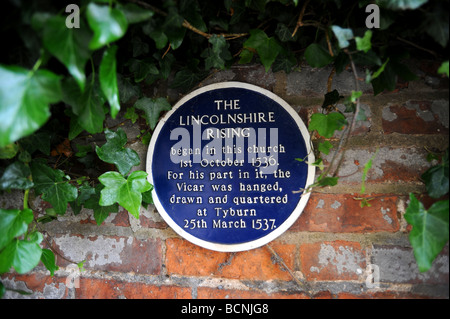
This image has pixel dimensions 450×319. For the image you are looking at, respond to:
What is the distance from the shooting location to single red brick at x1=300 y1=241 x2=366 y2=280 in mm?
831

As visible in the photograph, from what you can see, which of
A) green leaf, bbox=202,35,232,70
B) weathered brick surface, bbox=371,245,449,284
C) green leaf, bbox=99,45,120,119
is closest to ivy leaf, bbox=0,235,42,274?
green leaf, bbox=99,45,120,119

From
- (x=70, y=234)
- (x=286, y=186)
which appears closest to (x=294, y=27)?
(x=286, y=186)

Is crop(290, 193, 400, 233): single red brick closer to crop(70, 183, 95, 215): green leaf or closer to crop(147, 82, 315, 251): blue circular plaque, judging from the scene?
crop(147, 82, 315, 251): blue circular plaque

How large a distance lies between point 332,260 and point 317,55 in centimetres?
53

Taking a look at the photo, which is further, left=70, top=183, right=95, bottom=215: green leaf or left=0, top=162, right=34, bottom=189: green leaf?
left=70, top=183, right=95, bottom=215: green leaf

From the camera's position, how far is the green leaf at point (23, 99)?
1.66 feet

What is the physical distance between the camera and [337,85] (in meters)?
0.85

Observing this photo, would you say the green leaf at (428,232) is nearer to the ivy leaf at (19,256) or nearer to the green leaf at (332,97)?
the green leaf at (332,97)

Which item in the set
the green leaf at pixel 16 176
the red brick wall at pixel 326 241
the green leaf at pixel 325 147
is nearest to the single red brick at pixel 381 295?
the red brick wall at pixel 326 241

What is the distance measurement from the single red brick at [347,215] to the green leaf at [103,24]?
620mm

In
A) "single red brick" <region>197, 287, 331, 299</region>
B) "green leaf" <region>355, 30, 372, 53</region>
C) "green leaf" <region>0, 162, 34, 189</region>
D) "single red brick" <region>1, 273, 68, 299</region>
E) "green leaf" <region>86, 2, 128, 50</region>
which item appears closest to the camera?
"green leaf" <region>86, 2, 128, 50</region>

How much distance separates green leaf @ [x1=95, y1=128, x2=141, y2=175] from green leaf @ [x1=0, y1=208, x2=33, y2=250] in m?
0.22

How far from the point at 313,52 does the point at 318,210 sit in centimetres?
41

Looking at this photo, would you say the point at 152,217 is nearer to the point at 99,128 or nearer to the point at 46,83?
the point at 99,128
